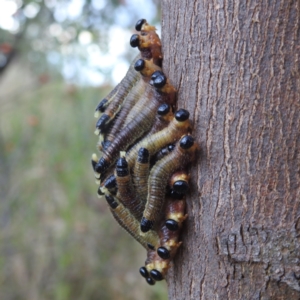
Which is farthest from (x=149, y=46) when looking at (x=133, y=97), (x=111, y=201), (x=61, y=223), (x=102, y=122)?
(x=61, y=223)

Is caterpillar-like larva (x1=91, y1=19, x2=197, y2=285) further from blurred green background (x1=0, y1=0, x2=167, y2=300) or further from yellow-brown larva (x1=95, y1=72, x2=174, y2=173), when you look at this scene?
blurred green background (x1=0, y1=0, x2=167, y2=300)

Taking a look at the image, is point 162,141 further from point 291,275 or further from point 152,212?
point 291,275

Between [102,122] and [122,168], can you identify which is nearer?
[122,168]

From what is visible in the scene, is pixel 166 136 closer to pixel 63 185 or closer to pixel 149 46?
pixel 149 46

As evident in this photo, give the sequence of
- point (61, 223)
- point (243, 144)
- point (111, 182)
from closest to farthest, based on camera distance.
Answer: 1. point (243, 144)
2. point (111, 182)
3. point (61, 223)

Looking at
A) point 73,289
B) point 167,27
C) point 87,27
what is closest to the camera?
point 167,27

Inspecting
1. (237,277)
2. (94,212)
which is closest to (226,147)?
(237,277)
